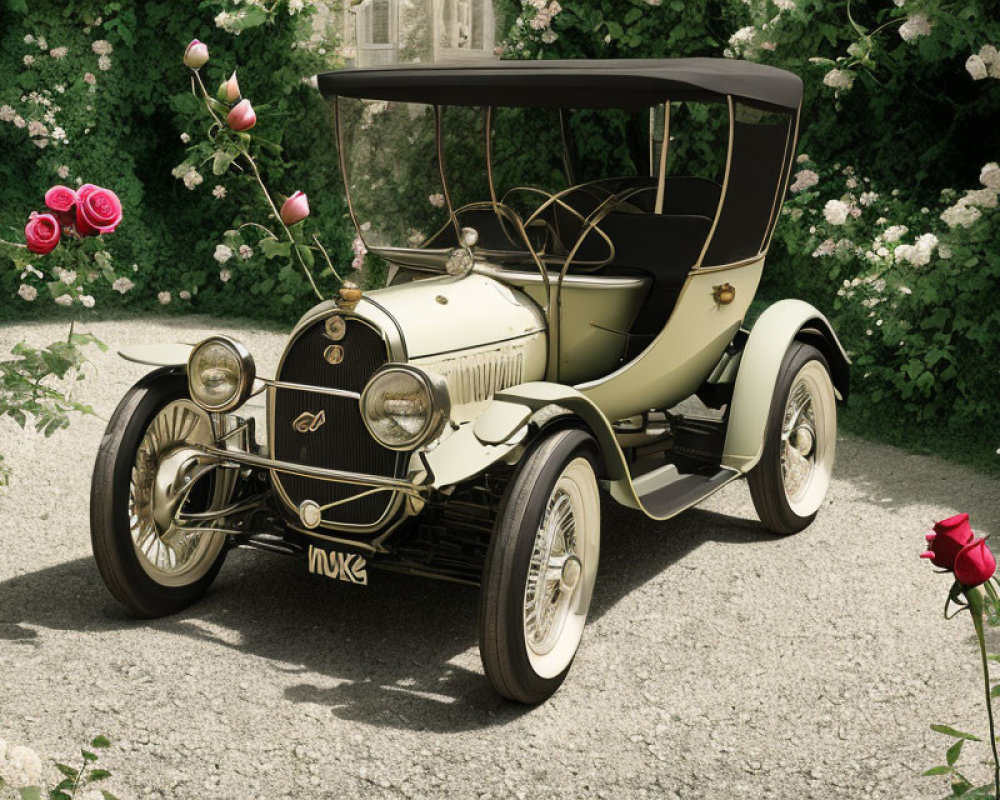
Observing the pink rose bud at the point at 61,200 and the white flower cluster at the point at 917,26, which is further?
the white flower cluster at the point at 917,26

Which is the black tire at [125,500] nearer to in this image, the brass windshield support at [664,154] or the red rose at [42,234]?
the red rose at [42,234]

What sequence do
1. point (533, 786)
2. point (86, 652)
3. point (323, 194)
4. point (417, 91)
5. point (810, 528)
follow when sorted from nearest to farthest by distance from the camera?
point (533, 786) → point (86, 652) → point (417, 91) → point (810, 528) → point (323, 194)

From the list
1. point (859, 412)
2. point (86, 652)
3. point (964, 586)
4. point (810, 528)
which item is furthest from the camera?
point (859, 412)

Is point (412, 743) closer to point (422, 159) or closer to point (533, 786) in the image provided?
point (533, 786)

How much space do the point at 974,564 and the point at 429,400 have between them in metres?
1.71

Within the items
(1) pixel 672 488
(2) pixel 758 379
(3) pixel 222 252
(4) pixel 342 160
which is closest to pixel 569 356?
(1) pixel 672 488

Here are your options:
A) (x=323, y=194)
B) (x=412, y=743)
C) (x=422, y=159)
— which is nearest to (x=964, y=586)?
(x=412, y=743)

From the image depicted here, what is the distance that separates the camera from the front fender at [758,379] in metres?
4.44

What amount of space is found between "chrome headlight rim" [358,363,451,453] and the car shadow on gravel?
2.30 feet

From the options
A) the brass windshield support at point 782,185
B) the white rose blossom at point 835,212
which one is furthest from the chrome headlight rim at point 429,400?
the white rose blossom at point 835,212

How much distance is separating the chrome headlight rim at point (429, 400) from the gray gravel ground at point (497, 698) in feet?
2.35

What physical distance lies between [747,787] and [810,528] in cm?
207

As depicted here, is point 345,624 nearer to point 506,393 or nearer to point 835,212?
point 506,393

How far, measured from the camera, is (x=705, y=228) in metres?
4.56
